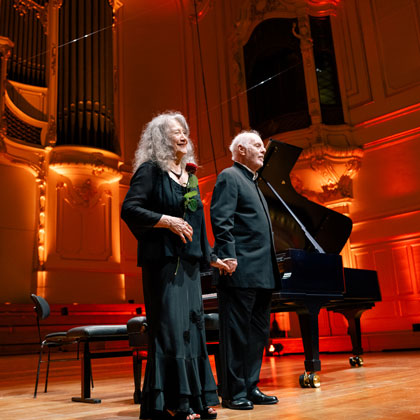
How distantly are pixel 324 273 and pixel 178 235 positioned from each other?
145cm

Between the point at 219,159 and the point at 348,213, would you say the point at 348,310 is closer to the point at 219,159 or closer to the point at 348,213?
the point at 348,213

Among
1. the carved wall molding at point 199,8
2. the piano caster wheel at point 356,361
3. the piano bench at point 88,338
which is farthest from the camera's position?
the carved wall molding at point 199,8

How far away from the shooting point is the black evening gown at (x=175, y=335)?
1.69 metres

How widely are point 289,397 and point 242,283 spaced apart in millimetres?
650

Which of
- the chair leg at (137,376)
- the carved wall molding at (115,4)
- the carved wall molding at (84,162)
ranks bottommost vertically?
the chair leg at (137,376)

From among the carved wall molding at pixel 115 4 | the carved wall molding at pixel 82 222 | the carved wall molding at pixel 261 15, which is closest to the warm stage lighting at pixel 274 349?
the carved wall molding at pixel 82 222

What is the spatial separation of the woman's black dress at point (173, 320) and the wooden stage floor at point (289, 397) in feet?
0.76

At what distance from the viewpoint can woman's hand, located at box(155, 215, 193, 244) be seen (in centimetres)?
177

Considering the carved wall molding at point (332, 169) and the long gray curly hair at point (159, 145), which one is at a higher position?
the carved wall molding at point (332, 169)

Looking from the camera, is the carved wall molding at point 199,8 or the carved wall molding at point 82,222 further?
the carved wall molding at point 199,8

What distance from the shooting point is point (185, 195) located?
1862mm

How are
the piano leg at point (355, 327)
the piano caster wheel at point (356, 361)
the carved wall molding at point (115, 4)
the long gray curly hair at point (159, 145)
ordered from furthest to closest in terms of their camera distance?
the carved wall molding at point (115, 4), the piano leg at point (355, 327), the piano caster wheel at point (356, 361), the long gray curly hair at point (159, 145)

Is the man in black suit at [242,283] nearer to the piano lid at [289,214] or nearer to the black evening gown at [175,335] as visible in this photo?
the black evening gown at [175,335]

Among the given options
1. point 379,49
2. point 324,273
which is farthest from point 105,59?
point 324,273
